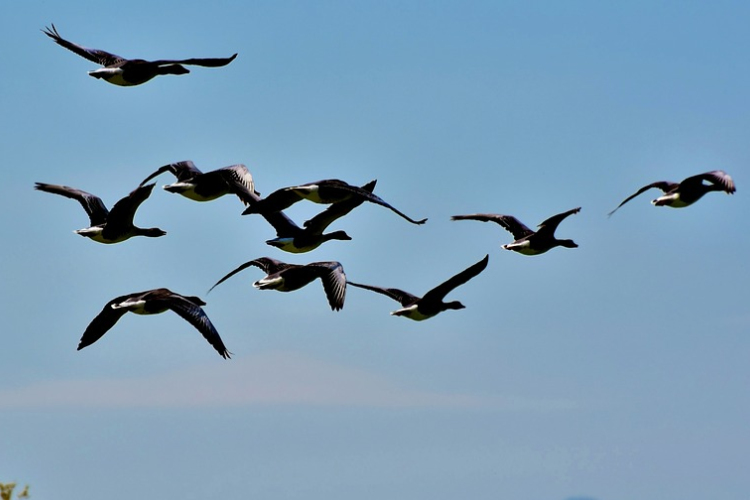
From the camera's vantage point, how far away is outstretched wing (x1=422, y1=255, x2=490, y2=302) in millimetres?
27844

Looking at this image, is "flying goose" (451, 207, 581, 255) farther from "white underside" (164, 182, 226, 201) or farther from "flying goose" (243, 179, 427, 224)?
"white underside" (164, 182, 226, 201)

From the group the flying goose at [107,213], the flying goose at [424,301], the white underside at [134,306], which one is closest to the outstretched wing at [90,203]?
the flying goose at [107,213]

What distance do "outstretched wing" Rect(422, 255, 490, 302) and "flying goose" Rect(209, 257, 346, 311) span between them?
2.25 m

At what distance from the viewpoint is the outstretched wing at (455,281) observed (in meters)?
27.8

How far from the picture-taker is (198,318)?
2750cm

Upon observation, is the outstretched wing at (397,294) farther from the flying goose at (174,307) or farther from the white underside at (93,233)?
the white underside at (93,233)

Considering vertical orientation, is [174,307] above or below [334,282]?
below

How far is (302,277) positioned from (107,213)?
570 centimetres

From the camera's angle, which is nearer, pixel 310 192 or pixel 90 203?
pixel 310 192

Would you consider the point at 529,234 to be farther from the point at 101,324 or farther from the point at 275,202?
the point at 101,324

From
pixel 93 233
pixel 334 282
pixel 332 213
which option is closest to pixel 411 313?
pixel 334 282

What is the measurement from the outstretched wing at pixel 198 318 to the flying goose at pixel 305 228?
5.19 m

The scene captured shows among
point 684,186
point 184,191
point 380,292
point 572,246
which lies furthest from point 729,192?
point 184,191

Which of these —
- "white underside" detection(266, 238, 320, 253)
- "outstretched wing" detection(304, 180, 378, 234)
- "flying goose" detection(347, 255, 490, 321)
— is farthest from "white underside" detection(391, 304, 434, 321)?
"white underside" detection(266, 238, 320, 253)
